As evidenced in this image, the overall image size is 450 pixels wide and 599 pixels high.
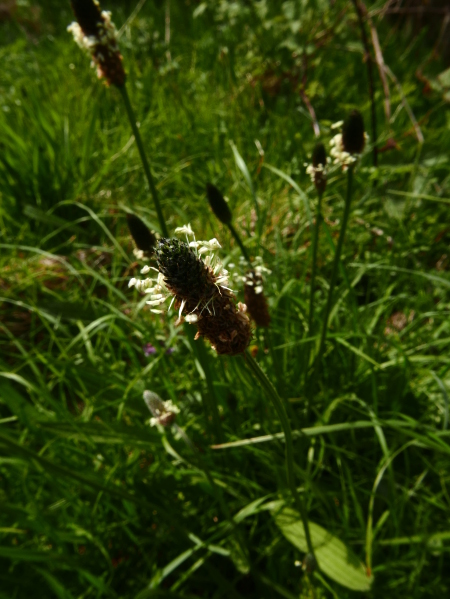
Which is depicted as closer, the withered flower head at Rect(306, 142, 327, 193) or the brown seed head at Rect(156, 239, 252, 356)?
the brown seed head at Rect(156, 239, 252, 356)

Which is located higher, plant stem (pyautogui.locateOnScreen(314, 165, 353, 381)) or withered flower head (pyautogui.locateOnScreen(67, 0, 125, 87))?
withered flower head (pyautogui.locateOnScreen(67, 0, 125, 87))

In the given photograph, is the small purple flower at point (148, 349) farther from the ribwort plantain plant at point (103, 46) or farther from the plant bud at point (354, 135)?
the plant bud at point (354, 135)

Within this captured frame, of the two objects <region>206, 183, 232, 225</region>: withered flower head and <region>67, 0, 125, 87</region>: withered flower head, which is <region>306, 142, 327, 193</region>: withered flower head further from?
<region>67, 0, 125, 87</region>: withered flower head

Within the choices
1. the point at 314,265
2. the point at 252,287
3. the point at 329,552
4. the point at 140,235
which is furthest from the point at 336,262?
the point at 329,552

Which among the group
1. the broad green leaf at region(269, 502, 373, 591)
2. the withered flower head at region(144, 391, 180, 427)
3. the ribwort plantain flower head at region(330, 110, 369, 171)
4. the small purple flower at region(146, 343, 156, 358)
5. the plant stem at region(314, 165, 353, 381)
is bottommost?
the broad green leaf at region(269, 502, 373, 591)

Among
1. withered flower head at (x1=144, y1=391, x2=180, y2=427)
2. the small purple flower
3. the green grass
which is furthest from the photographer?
the small purple flower

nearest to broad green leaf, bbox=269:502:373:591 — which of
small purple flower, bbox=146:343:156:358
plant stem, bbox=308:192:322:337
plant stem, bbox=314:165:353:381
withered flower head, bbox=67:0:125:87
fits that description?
plant stem, bbox=314:165:353:381
